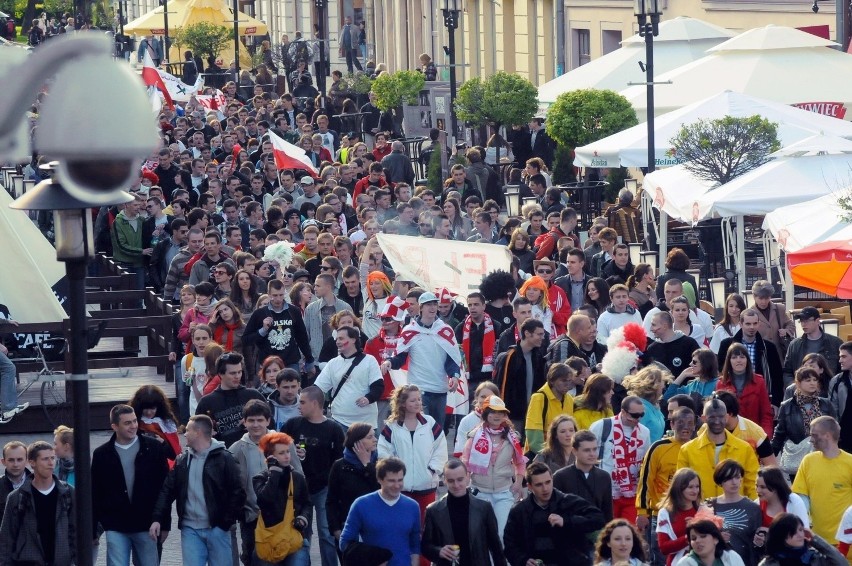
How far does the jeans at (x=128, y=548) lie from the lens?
1065cm

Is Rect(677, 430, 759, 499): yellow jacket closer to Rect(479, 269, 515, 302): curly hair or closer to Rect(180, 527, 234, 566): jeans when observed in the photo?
Rect(180, 527, 234, 566): jeans

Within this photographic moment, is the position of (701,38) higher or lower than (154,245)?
higher

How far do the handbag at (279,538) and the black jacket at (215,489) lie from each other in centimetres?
18

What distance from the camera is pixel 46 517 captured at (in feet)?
33.6

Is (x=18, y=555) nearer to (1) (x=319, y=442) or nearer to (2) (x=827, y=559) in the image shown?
(1) (x=319, y=442)

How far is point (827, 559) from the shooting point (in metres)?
9.12

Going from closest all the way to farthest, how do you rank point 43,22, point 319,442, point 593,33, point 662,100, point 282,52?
1. point 319,442
2. point 662,100
3. point 593,33
4. point 282,52
5. point 43,22

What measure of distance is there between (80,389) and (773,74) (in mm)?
19305

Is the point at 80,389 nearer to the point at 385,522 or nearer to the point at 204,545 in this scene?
the point at 385,522

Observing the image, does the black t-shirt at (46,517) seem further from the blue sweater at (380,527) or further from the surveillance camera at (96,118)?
the surveillance camera at (96,118)

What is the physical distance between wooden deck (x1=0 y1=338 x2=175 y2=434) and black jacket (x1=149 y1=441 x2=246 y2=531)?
5284 millimetres

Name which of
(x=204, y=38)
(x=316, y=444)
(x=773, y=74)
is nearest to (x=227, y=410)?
(x=316, y=444)

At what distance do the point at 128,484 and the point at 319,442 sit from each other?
1.30 m

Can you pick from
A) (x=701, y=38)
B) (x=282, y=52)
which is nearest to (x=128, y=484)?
(x=701, y=38)
